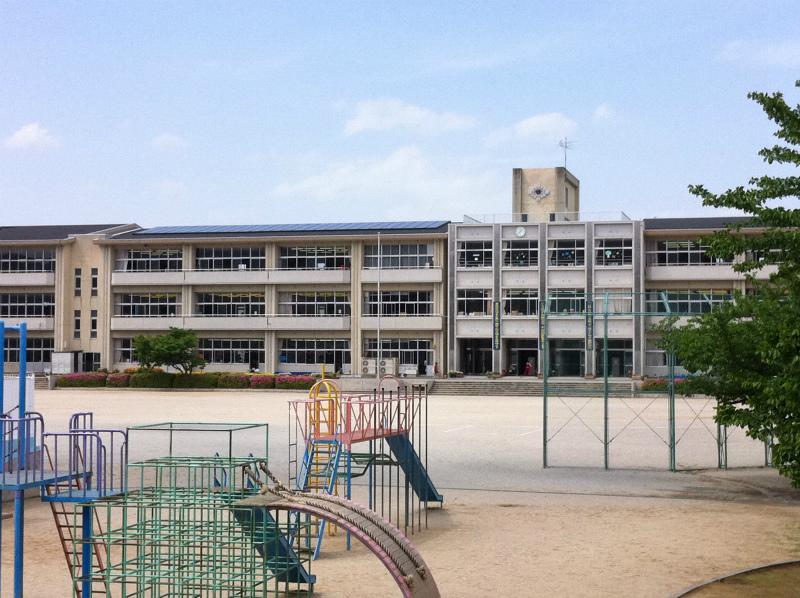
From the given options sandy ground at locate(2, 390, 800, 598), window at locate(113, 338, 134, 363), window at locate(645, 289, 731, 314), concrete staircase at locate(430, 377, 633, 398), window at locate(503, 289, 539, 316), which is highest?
window at locate(503, 289, 539, 316)

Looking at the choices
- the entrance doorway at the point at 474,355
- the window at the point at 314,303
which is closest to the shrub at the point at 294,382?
the window at the point at 314,303

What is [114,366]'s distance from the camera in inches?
2805

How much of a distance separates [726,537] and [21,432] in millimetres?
10281

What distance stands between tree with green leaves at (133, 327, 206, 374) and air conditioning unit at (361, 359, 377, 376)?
10.4 m

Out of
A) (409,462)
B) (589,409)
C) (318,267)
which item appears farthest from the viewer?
(318,267)

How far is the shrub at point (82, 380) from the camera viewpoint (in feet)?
208

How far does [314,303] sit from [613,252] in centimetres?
2054

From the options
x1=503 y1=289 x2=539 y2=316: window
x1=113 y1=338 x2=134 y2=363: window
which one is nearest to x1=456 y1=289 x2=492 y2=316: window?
x1=503 y1=289 x2=539 y2=316: window

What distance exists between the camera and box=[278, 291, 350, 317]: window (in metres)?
67.6

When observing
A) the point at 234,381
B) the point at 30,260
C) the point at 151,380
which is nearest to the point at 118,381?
the point at 151,380

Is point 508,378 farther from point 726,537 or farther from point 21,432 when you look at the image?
point 21,432

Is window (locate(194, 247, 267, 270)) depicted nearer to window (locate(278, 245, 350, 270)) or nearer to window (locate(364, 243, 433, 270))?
window (locate(278, 245, 350, 270))

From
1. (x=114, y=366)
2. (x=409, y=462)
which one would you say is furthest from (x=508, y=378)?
(x=409, y=462)

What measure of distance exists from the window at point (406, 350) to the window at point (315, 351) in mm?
1764
